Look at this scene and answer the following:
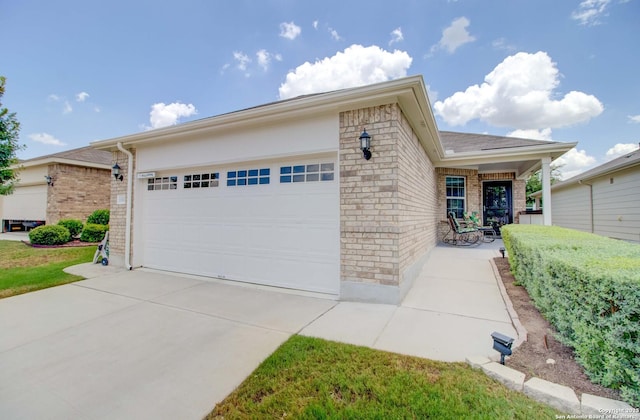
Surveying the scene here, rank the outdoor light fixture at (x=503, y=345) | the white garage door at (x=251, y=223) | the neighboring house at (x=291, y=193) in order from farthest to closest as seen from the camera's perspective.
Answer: the white garage door at (x=251, y=223) → the neighboring house at (x=291, y=193) → the outdoor light fixture at (x=503, y=345)

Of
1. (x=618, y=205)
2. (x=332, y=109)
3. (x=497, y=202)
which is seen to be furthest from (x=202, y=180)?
(x=618, y=205)

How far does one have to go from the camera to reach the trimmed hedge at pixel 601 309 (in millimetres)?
1768

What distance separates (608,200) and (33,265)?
1784 cm

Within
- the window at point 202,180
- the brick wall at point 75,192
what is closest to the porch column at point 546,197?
the window at point 202,180

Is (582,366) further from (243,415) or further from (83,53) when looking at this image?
(83,53)

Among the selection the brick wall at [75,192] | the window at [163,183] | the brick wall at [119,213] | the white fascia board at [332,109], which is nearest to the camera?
the white fascia board at [332,109]

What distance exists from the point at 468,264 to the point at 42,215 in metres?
17.0

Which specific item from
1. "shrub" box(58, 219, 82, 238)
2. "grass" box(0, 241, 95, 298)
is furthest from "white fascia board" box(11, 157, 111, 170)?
"grass" box(0, 241, 95, 298)

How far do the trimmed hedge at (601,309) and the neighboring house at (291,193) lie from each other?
6.10ft

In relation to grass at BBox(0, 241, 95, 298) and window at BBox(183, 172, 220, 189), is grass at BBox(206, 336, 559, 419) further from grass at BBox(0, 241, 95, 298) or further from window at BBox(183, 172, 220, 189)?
grass at BBox(0, 241, 95, 298)

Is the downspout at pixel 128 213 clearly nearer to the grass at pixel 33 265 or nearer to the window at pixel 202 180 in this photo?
the grass at pixel 33 265

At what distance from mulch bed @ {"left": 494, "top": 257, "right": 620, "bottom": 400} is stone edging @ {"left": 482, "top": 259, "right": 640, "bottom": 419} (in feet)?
A: 0.32

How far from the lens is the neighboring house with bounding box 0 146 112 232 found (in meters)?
11.3

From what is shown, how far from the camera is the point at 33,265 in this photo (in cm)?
691
